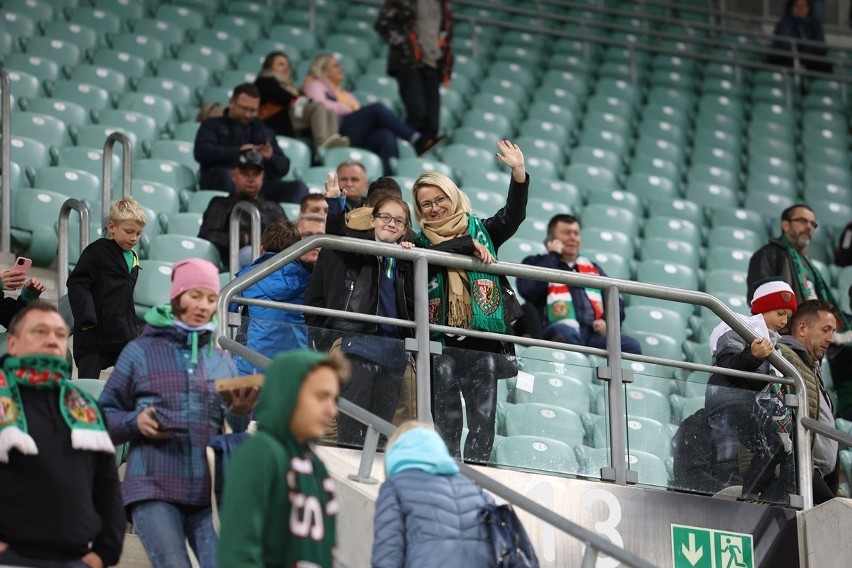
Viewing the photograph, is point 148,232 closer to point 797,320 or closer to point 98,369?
point 98,369

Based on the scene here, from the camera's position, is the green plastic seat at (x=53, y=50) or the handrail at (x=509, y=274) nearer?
the handrail at (x=509, y=274)

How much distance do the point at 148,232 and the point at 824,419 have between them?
14.3ft

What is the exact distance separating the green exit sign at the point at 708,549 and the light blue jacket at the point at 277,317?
78.8 inches

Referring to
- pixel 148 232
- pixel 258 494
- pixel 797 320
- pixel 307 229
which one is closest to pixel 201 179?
pixel 148 232

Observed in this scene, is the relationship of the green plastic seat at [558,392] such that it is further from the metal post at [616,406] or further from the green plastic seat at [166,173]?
the green plastic seat at [166,173]

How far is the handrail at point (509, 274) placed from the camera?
7418mm

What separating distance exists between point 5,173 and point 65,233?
111 centimetres

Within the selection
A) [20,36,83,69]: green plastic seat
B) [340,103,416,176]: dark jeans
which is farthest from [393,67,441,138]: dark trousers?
[20,36,83,69]: green plastic seat

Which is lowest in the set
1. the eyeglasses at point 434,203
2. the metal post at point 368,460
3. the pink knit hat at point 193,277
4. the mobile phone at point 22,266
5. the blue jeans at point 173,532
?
the blue jeans at point 173,532

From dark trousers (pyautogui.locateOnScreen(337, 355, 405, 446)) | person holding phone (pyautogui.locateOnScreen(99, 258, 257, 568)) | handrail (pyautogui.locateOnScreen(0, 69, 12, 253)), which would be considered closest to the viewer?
person holding phone (pyautogui.locateOnScreen(99, 258, 257, 568))

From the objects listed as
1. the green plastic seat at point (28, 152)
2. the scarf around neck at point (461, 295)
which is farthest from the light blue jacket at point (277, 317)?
the green plastic seat at point (28, 152)

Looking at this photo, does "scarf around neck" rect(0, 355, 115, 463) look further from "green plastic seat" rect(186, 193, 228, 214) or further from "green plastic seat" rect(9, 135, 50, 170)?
"green plastic seat" rect(9, 135, 50, 170)

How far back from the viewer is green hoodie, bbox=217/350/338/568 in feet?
15.6

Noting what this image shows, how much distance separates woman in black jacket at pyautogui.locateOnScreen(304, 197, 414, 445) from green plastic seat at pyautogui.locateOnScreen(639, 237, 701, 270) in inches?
207
